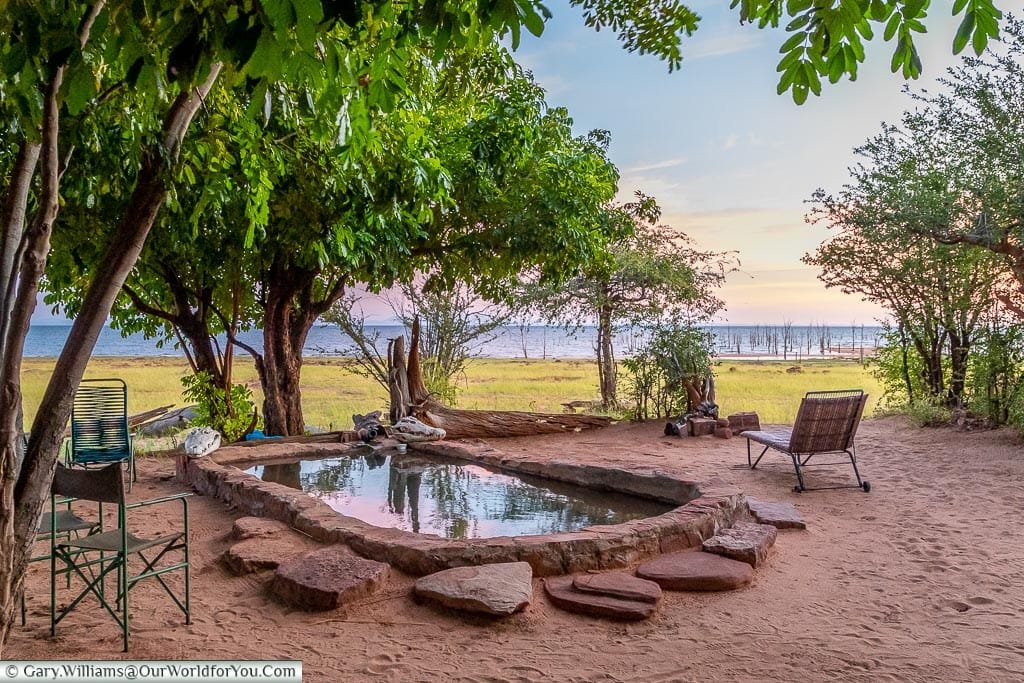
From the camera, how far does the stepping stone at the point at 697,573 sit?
341 centimetres

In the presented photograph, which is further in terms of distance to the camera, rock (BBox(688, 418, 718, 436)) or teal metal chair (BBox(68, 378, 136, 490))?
rock (BBox(688, 418, 718, 436))

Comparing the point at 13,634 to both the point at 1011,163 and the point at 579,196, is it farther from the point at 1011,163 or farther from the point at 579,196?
the point at 1011,163

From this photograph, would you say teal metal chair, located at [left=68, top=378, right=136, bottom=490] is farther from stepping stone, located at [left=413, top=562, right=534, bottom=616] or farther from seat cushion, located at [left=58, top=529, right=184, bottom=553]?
stepping stone, located at [left=413, top=562, right=534, bottom=616]

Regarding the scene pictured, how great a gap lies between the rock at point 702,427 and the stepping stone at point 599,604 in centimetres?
595

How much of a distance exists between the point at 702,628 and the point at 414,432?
18.8 ft

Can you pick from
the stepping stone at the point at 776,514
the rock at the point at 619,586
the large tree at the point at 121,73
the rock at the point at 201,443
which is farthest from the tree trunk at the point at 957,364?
the rock at the point at 201,443

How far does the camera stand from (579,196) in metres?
8.29

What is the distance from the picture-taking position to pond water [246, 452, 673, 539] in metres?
4.80

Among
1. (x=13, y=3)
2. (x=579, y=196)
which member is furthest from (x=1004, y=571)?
(x=579, y=196)

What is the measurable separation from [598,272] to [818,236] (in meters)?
3.53

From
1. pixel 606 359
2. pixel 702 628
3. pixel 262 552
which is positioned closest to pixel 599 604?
pixel 702 628

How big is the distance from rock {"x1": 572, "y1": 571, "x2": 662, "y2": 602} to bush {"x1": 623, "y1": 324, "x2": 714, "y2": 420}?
21.5 ft

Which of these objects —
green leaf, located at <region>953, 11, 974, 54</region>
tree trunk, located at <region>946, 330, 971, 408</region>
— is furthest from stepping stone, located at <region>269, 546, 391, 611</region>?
tree trunk, located at <region>946, 330, 971, 408</region>

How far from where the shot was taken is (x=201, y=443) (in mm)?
6820
